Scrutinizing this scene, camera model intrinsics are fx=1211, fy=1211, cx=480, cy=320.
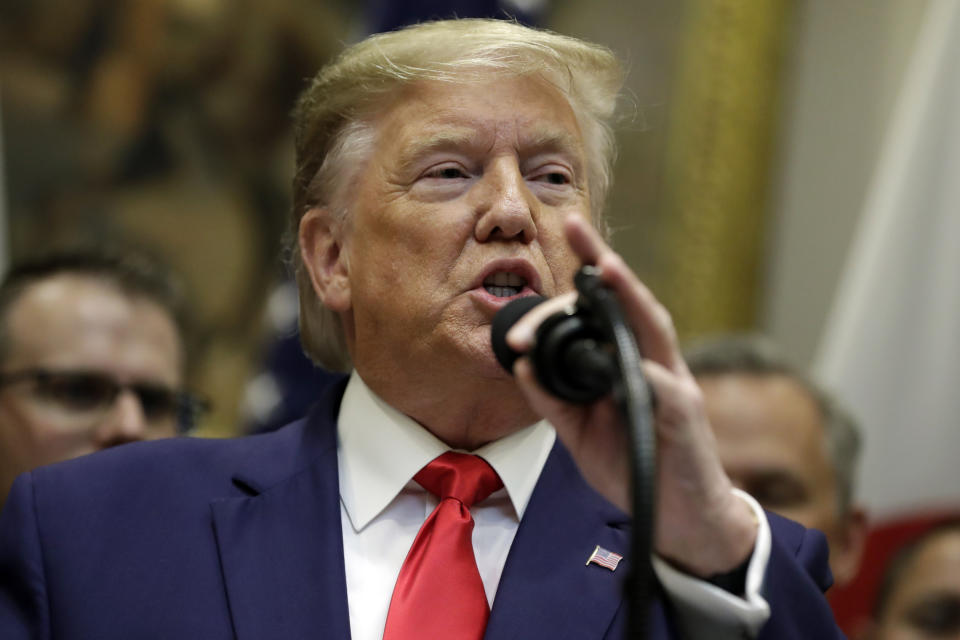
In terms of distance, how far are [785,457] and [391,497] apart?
1.67 meters

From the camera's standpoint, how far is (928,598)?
152 inches

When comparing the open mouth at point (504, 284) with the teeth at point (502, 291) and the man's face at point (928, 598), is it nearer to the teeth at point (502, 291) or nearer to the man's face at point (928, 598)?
the teeth at point (502, 291)

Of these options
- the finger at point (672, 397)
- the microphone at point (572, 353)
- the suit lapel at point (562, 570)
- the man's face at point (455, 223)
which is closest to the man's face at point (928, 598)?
the suit lapel at point (562, 570)

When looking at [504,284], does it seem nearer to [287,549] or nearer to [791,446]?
[287,549]

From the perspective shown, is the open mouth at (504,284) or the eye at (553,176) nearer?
the open mouth at (504,284)

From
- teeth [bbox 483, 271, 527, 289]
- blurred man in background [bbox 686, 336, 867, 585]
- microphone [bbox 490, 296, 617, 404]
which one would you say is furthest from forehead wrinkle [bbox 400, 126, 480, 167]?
blurred man in background [bbox 686, 336, 867, 585]

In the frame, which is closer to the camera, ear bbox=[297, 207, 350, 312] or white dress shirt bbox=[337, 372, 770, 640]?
white dress shirt bbox=[337, 372, 770, 640]

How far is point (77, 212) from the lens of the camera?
19.3 feet

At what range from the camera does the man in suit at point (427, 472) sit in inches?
74.4

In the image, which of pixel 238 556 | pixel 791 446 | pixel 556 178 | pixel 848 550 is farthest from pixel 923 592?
pixel 238 556

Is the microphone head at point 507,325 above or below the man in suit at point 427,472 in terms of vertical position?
above

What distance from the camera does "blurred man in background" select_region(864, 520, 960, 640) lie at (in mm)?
3822

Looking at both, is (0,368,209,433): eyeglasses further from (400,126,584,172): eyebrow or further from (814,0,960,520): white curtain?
(814,0,960,520): white curtain

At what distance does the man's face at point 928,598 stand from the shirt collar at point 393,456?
2.02 m
